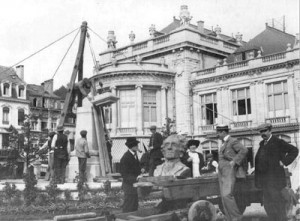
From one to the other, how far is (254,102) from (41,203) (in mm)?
21518

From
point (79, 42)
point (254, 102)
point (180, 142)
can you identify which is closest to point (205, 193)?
point (180, 142)

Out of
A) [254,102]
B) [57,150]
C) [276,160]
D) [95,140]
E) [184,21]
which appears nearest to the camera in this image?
[276,160]

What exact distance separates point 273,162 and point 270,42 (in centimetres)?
2649

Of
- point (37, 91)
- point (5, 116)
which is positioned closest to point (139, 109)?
point (5, 116)

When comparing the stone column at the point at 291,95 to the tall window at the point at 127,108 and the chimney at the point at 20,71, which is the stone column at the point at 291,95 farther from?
the chimney at the point at 20,71

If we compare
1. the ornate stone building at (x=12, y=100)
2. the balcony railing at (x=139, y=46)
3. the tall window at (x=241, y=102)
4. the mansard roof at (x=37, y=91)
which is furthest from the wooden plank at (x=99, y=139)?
the mansard roof at (x=37, y=91)

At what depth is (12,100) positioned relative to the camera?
38969mm

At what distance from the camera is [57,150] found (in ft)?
37.4

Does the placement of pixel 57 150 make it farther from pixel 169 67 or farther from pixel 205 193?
pixel 169 67

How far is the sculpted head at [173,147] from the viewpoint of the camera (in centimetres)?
689

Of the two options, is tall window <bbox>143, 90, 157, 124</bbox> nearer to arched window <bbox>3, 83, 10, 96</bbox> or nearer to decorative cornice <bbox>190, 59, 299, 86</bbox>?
decorative cornice <bbox>190, 59, 299, 86</bbox>

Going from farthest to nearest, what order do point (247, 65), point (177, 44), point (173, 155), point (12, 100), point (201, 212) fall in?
point (12, 100), point (177, 44), point (247, 65), point (173, 155), point (201, 212)

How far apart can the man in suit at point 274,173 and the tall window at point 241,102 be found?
74.0 ft

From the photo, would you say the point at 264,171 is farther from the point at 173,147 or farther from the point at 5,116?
the point at 5,116
